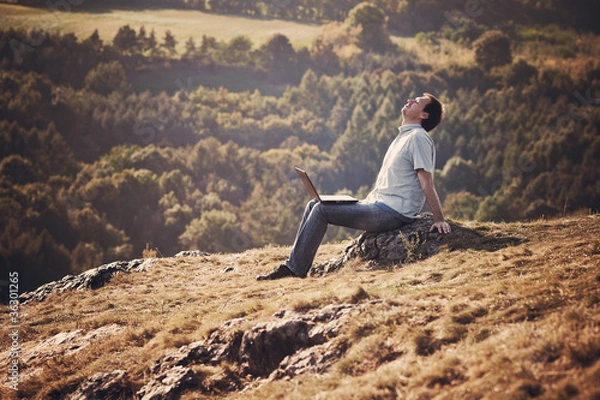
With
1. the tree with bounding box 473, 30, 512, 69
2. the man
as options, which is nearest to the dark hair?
the man

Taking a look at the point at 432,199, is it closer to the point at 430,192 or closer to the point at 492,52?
the point at 430,192

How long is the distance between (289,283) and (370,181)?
86.9 metres

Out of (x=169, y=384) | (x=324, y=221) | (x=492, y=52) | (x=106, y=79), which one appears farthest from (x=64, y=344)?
(x=492, y=52)

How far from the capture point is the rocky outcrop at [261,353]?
5.74 m

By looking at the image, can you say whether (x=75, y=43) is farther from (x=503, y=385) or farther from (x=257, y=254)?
(x=503, y=385)

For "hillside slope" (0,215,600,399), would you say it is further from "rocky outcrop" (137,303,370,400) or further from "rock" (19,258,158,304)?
"rock" (19,258,158,304)

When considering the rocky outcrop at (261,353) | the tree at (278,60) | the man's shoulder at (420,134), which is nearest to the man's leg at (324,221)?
the man's shoulder at (420,134)

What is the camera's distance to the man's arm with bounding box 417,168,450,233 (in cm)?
771

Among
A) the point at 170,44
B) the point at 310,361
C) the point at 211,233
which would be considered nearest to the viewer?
the point at 310,361

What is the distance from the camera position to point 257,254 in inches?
458

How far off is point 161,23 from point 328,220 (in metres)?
119

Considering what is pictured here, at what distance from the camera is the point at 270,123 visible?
336 ft

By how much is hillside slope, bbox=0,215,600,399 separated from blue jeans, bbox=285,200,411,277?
394 millimetres

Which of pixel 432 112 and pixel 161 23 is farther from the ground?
pixel 161 23
